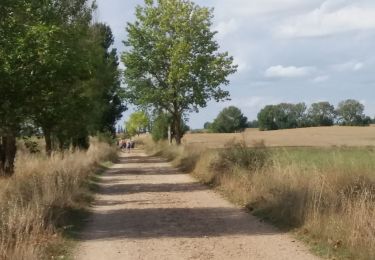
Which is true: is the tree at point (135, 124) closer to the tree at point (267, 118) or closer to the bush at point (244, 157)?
the tree at point (267, 118)

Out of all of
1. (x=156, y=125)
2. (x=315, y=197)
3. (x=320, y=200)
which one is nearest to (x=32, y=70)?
(x=315, y=197)

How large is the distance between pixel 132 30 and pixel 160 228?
3497cm

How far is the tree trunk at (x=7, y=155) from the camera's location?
56.4 ft

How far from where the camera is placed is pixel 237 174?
1905 centimetres

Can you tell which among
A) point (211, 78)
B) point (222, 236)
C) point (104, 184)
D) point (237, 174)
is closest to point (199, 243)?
point (222, 236)

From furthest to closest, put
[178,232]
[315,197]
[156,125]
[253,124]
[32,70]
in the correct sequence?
1. [253,124]
2. [156,125]
3. [32,70]
4. [315,197]
5. [178,232]

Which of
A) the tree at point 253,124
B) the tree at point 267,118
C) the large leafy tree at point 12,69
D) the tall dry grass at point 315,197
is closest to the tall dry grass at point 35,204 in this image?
the large leafy tree at point 12,69

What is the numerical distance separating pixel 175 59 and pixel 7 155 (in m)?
26.2

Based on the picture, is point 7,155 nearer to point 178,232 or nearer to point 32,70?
point 32,70

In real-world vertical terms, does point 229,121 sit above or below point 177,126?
above

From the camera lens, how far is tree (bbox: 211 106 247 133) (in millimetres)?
123062

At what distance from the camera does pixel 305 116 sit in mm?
124938

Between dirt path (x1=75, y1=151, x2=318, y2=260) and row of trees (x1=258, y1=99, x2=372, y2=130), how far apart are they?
106m

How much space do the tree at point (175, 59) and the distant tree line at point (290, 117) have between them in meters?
75.7
